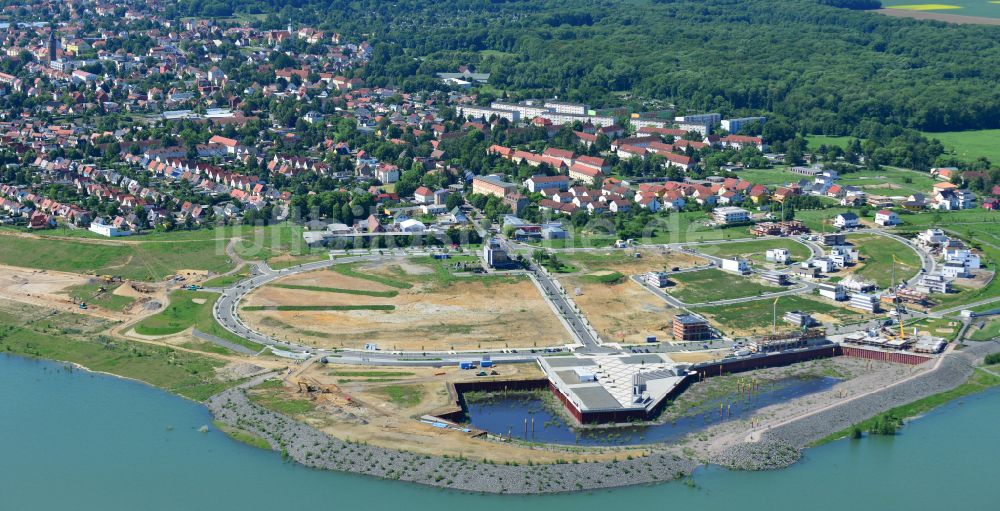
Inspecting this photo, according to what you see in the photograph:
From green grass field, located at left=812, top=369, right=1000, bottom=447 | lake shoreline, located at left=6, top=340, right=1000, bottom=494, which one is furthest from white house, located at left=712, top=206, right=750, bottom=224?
lake shoreline, located at left=6, top=340, right=1000, bottom=494

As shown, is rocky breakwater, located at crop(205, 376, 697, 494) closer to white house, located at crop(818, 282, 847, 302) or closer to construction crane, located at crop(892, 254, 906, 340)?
construction crane, located at crop(892, 254, 906, 340)

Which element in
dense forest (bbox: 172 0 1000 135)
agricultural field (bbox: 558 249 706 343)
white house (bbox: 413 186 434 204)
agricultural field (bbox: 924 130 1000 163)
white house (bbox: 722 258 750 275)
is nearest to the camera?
agricultural field (bbox: 558 249 706 343)

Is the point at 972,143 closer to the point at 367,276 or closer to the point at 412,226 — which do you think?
the point at 412,226

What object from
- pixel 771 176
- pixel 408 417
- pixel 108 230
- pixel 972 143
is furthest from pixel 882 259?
pixel 108 230

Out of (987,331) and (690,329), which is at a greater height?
(690,329)

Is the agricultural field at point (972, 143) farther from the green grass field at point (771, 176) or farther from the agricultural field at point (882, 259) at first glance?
the agricultural field at point (882, 259)

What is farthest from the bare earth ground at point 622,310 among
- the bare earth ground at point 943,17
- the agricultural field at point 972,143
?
the bare earth ground at point 943,17
